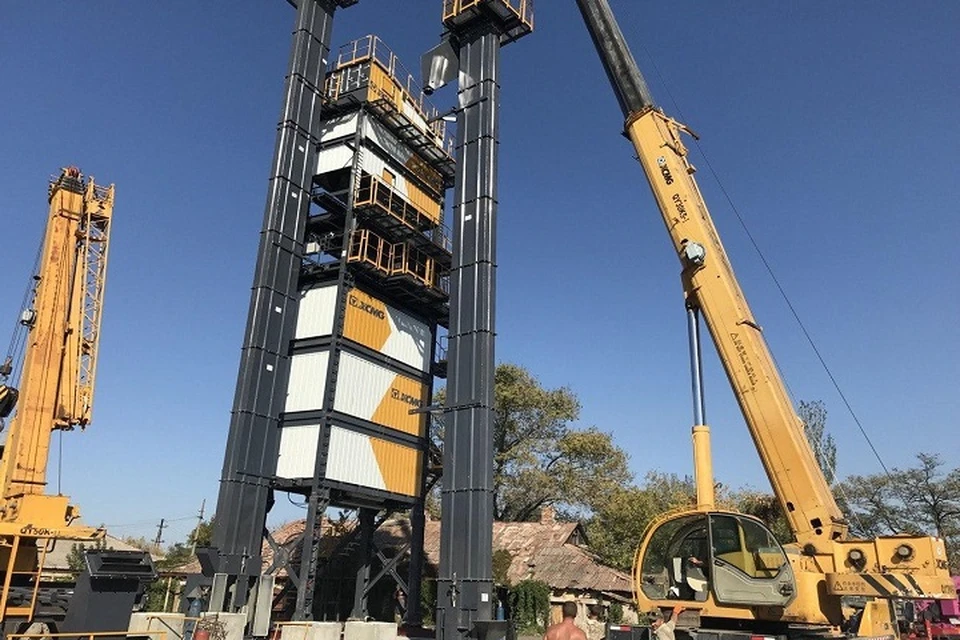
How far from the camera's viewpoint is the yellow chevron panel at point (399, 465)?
91.1 feet

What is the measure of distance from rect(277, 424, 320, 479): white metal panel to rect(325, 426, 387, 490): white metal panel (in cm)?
64

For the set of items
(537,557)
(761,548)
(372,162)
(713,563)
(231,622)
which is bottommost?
(231,622)

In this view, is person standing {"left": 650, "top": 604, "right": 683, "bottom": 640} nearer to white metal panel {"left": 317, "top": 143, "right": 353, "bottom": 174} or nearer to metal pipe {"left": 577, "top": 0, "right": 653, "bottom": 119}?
metal pipe {"left": 577, "top": 0, "right": 653, "bottom": 119}

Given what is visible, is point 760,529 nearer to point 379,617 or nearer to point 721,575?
point 721,575

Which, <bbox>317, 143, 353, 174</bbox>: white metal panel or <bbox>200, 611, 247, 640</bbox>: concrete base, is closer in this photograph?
<bbox>200, 611, 247, 640</bbox>: concrete base

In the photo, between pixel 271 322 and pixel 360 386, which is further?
pixel 360 386

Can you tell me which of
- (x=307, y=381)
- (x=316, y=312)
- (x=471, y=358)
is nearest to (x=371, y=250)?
(x=316, y=312)

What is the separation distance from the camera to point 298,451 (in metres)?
25.8

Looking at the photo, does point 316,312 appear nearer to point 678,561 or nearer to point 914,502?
point 678,561

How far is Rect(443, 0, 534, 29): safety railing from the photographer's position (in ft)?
98.6

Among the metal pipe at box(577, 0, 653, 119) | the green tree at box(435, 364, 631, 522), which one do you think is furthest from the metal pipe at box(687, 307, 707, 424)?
the green tree at box(435, 364, 631, 522)

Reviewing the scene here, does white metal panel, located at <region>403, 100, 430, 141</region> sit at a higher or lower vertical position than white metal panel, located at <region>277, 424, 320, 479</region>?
higher

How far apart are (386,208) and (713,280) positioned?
1801 cm

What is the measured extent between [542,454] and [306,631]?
29507mm
